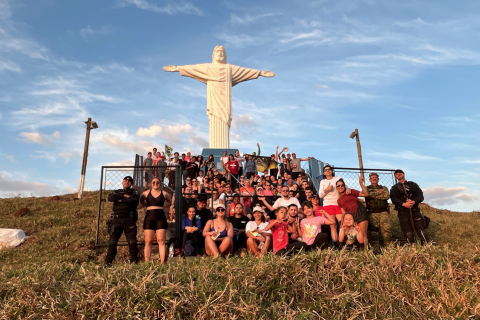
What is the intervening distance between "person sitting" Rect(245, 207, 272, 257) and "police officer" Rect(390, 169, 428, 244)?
3057mm

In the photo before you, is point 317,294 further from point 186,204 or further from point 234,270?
point 186,204

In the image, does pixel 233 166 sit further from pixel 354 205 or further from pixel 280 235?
pixel 280 235

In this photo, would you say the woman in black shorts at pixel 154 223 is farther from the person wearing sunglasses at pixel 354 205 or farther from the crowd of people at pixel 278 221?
→ the person wearing sunglasses at pixel 354 205

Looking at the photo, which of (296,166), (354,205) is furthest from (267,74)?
(354,205)

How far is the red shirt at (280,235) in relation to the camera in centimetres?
664

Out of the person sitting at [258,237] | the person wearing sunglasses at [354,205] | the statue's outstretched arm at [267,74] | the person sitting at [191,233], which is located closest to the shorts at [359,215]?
the person wearing sunglasses at [354,205]

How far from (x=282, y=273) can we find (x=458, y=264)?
2030 mm

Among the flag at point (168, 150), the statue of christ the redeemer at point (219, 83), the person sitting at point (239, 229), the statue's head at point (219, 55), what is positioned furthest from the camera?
the statue's head at point (219, 55)

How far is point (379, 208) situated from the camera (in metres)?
8.06

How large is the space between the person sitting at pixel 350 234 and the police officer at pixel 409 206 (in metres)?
2.01

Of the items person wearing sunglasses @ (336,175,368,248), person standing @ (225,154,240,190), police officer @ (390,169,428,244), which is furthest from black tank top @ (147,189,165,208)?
person standing @ (225,154,240,190)

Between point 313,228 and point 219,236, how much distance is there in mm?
1741

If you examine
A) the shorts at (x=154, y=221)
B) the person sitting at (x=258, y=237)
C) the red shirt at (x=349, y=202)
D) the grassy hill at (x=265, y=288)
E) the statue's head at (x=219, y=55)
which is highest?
the statue's head at (x=219, y=55)

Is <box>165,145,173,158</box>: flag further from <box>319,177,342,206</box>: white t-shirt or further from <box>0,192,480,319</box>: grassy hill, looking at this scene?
<box>0,192,480,319</box>: grassy hill
